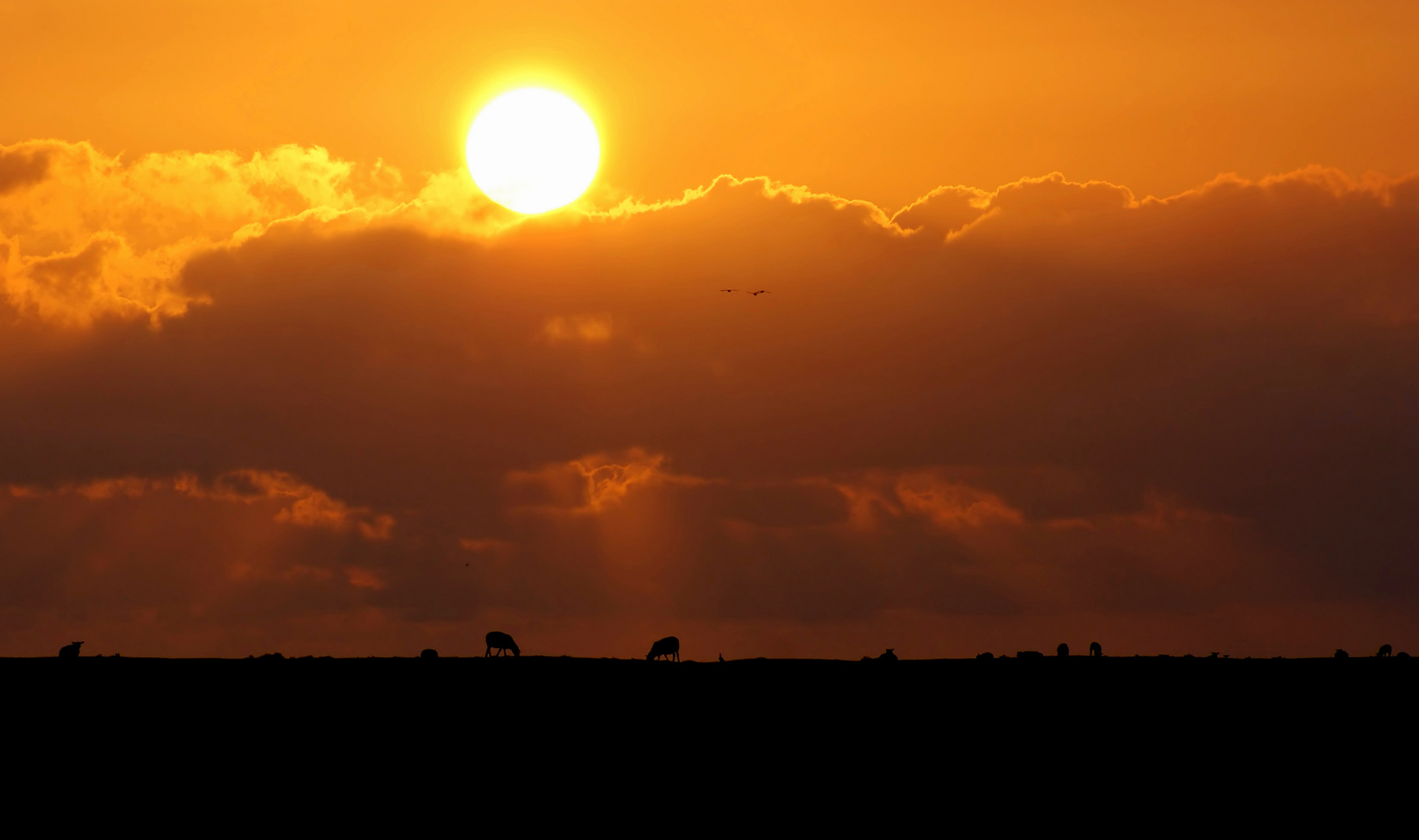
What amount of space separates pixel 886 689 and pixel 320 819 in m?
30.7

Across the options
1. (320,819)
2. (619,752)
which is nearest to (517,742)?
(619,752)

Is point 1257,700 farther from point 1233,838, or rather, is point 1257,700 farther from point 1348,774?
point 1233,838

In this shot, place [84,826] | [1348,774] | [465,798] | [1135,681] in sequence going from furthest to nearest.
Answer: [1135,681] → [1348,774] → [465,798] → [84,826]

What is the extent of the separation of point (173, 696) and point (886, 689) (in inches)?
1273

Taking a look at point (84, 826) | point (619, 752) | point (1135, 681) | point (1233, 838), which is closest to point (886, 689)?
point (1135, 681)

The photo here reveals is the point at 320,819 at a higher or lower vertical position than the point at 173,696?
lower

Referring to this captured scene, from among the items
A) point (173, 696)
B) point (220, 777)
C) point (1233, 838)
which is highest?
point (173, 696)

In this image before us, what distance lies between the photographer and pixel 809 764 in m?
63.0

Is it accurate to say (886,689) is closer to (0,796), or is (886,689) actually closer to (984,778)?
(984,778)

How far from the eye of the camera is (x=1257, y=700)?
7625 cm

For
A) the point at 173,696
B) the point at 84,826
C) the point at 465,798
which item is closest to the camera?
the point at 84,826

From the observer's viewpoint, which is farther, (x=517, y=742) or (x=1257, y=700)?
(x=1257, y=700)

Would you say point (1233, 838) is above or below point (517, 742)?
below

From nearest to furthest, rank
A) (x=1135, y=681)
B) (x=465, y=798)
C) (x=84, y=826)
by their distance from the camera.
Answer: (x=84, y=826)
(x=465, y=798)
(x=1135, y=681)
